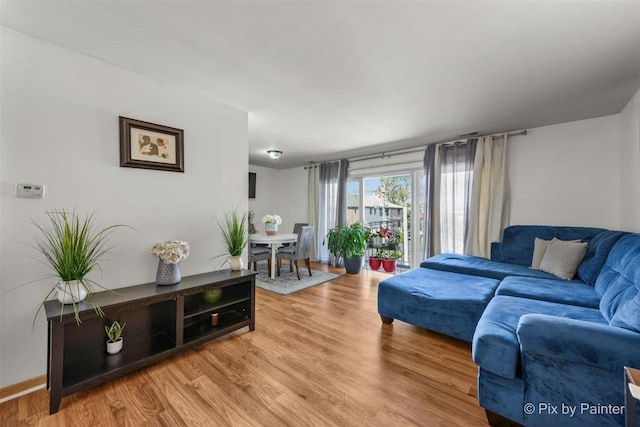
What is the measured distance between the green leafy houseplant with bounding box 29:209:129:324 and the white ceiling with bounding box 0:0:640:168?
1.21 m

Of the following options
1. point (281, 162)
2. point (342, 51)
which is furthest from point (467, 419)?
point (281, 162)

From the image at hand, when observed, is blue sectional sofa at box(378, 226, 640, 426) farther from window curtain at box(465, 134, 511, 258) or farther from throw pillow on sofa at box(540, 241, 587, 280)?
window curtain at box(465, 134, 511, 258)

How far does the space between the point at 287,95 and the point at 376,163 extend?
2809 millimetres

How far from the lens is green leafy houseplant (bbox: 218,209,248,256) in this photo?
2.47m

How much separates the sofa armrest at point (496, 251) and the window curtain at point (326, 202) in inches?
113

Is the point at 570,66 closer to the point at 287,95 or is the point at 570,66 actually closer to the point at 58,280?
the point at 287,95

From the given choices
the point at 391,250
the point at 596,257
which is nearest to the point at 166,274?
the point at 391,250

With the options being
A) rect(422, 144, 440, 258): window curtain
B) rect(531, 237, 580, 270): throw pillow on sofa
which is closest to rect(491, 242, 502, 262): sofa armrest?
rect(531, 237, 580, 270): throw pillow on sofa

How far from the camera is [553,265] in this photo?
2.54 meters

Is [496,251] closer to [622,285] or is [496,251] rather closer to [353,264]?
[622,285]

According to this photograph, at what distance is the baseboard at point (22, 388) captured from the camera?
1483mm

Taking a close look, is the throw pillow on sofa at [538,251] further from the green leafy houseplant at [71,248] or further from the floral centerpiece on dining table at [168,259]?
the green leafy houseplant at [71,248]

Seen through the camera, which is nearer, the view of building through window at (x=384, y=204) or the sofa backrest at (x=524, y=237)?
the sofa backrest at (x=524, y=237)

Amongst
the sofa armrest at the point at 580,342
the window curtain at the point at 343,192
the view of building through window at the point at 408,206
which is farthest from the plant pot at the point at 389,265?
the sofa armrest at the point at 580,342
